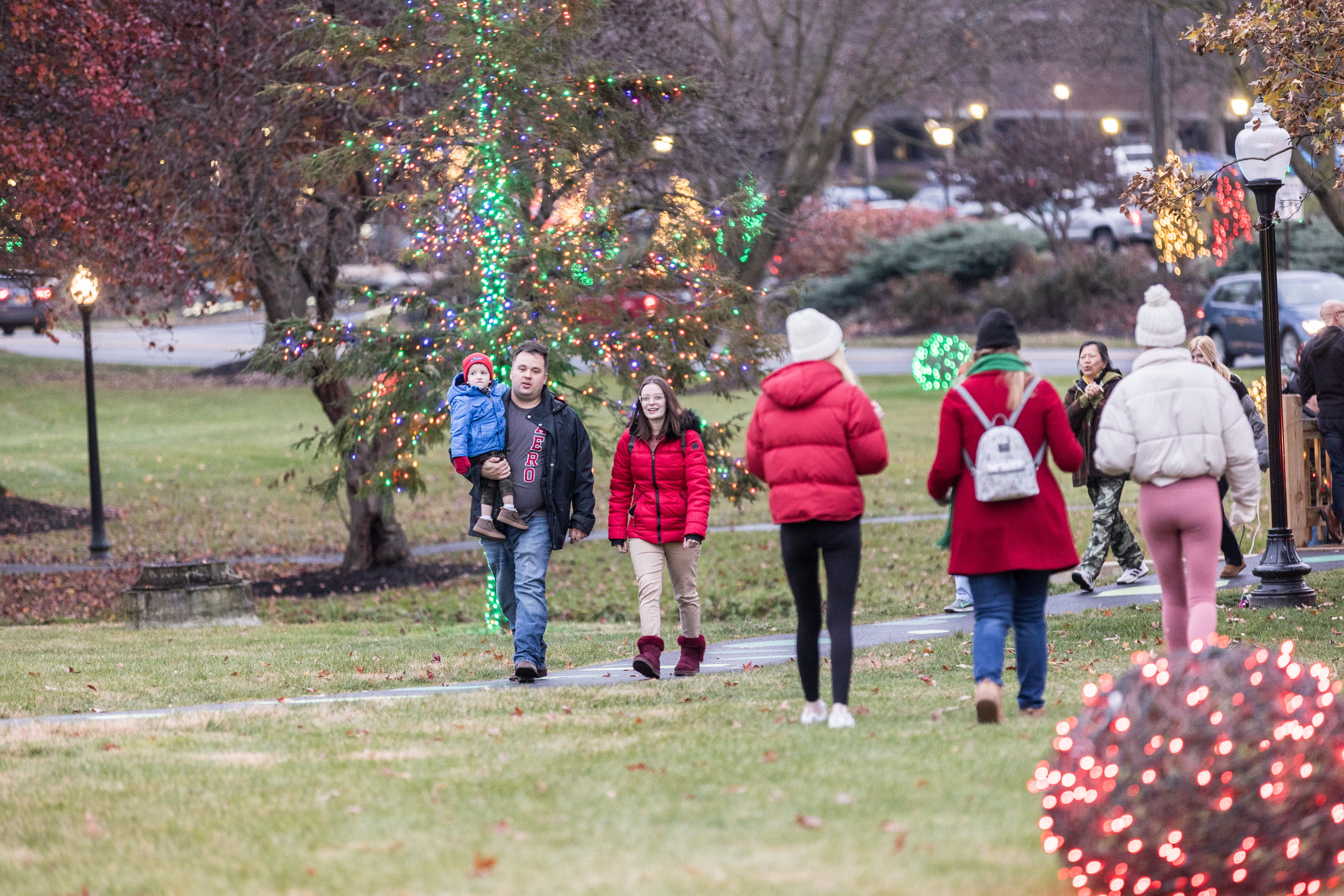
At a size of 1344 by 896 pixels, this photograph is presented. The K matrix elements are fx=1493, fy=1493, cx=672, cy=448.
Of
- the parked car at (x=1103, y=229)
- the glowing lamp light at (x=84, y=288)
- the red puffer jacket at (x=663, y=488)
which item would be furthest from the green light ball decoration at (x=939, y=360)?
the parked car at (x=1103, y=229)

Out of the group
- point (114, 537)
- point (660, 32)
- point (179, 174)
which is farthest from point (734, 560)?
point (114, 537)

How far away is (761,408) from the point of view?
21.5 feet

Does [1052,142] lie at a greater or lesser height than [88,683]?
greater

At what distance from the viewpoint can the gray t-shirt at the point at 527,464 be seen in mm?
8469

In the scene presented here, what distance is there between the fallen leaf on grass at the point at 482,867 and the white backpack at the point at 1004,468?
2708 mm

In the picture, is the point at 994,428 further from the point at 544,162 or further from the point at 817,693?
the point at 544,162

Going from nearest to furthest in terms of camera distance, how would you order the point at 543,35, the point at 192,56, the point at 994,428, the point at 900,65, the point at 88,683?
1. the point at 994,428
2. the point at 88,683
3. the point at 543,35
4. the point at 192,56
5. the point at 900,65

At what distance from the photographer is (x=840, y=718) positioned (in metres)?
6.44

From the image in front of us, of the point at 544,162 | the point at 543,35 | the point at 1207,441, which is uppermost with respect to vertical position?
the point at 543,35

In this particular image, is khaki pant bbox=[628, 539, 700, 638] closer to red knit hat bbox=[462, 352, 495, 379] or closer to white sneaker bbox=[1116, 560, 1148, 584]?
red knit hat bbox=[462, 352, 495, 379]

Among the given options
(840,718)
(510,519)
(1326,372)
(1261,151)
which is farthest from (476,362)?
(1326,372)

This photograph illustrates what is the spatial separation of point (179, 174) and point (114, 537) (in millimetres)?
7362

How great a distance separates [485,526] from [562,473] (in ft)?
1.74

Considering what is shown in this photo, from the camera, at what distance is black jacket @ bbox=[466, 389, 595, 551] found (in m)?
8.52
